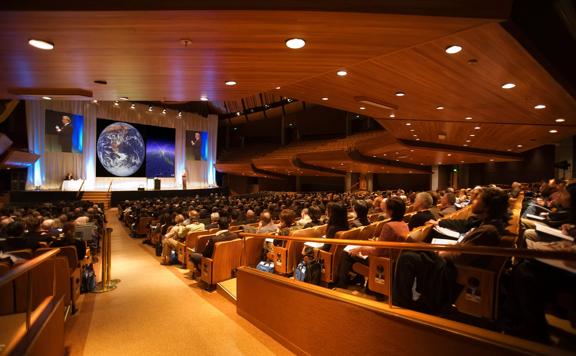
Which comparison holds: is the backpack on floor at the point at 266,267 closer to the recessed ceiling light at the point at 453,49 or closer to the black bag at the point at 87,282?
the black bag at the point at 87,282

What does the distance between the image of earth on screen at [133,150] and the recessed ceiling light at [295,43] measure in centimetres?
2305

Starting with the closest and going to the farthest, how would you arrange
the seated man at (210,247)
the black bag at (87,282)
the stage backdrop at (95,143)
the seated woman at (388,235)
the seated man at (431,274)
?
the seated man at (431,274)
the seated woman at (388,235)
the black bag at (87,282)
the seated man at (210,247)
the stage backdrop at (95,143)

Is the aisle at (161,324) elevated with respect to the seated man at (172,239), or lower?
lower

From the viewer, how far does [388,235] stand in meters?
3.37

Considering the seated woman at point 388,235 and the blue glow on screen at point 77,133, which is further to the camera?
the blue glow on screen at point 77,133

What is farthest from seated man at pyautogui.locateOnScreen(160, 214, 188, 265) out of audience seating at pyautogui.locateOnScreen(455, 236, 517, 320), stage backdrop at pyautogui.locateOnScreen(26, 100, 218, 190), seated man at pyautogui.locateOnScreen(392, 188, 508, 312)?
stage backdrop at pyautogui.locateOnScreen(26, 100, 218, 190)

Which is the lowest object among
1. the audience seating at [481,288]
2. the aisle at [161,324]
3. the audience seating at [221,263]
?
the aisle at [161,324]

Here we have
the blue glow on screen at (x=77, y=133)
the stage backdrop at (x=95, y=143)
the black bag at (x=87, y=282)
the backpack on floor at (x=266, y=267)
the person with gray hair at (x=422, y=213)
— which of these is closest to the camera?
the person with gray hair at (x=422, y=213)

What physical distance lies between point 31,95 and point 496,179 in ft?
83.4

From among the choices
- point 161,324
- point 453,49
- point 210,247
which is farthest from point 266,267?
point 453,49

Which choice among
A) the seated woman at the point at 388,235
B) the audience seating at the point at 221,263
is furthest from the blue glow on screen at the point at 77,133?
the seated woman at the point at 388,235

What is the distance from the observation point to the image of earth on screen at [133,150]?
74.0 ft

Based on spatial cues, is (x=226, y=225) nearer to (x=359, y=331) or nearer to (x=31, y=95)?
(x=31, y=95)

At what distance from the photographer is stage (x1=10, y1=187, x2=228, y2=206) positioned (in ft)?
53.1
